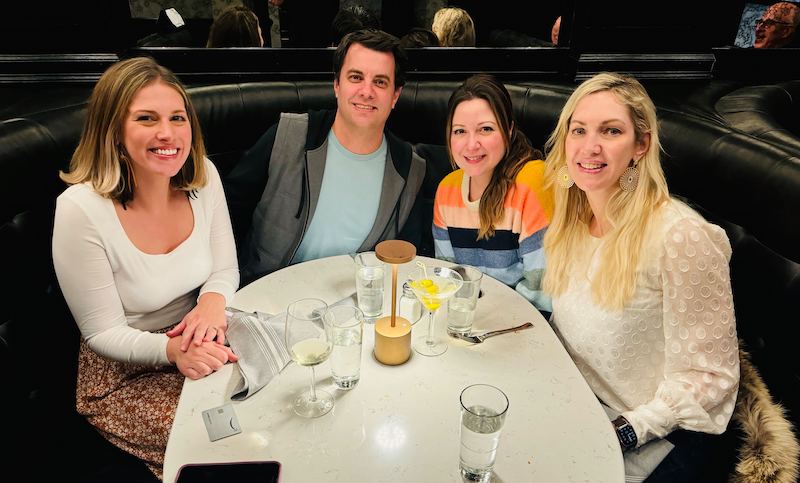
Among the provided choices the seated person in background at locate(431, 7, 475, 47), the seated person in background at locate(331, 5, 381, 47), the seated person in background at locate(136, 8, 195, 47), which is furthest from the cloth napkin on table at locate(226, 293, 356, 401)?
the seated person in background at locate(136, 8, 195, 47)

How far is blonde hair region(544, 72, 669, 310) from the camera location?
1.40m

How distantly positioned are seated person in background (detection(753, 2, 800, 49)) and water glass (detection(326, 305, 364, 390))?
468 cm

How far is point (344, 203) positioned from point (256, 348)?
3.39 feet

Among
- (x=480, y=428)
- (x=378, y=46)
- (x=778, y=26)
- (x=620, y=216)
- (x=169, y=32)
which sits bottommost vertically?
(x=480, y=428)

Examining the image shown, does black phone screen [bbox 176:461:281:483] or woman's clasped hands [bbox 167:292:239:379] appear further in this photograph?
woman's clasped hands [bbox 167:292:239:379]

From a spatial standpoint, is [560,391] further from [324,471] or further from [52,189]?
[52,189]

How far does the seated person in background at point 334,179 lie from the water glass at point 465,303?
0.87m

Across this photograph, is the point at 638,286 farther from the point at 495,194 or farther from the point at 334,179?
the point at 334,179

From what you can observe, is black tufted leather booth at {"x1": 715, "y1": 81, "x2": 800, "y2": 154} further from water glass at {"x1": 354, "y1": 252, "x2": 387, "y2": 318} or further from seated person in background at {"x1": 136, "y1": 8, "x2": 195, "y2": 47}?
seated person in background at {"x1": 136, "y1": 8, "x2": 195, "y2": 47}

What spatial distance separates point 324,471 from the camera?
3.27ft

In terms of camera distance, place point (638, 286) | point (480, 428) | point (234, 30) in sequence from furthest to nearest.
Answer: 1. point (234, 30)
2. point (638, 286)
3. point (480, 428)

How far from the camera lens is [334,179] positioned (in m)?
2.23

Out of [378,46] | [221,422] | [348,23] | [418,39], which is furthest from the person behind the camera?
[348,23]

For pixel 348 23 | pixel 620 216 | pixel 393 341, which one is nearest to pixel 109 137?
pixel 393 341
